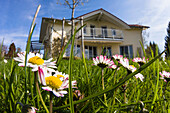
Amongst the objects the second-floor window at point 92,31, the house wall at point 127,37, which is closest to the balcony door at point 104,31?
the house wall at point 127,37

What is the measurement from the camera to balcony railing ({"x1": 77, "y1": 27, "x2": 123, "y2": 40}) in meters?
13.5

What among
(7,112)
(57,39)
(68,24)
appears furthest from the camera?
(68,24)

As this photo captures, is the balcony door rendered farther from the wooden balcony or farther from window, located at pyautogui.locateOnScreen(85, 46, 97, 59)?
window, located at pyautogui.locateOnScreen(85, 46, 97, 59)

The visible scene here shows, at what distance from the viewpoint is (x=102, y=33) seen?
13.9 metres

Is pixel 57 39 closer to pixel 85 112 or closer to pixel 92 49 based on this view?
pixel 92 49

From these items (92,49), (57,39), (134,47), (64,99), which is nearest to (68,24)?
(57,39)

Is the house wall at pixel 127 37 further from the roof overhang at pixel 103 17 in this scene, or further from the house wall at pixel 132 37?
the roof overhang at pixel 103 17

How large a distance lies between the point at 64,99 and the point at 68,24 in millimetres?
12107

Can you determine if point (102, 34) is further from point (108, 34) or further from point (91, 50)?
point (91, 50)

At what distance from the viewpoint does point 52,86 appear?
0.95 feet

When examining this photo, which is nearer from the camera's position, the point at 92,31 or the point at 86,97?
the point at 86,97

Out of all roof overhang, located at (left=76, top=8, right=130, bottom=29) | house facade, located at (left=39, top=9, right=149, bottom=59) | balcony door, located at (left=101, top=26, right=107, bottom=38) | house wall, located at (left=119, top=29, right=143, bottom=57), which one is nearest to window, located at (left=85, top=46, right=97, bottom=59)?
house facade, located at (left=39, top=9, right=149, bottom=59)

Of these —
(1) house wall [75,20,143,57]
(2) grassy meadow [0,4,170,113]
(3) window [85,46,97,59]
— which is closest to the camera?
(2) grassy meadow [0,4,170,113]

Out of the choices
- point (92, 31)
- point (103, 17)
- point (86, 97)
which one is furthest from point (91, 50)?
point (86, 97)
